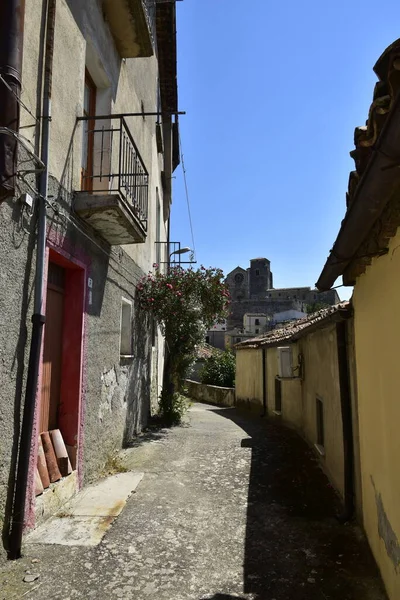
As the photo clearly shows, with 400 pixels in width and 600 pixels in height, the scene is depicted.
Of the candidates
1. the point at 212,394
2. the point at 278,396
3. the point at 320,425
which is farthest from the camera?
the point at 212,394

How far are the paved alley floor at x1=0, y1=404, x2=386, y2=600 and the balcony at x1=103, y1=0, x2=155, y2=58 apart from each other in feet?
20.7

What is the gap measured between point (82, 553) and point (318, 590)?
6.22 ft

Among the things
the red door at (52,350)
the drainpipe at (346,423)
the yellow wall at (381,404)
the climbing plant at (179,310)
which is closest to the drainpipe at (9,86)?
the red door at (52,350)

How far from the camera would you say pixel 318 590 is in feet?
10.6

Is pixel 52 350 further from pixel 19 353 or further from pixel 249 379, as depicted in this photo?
pixel 249 379

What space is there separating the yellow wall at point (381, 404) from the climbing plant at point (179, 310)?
5324 mm

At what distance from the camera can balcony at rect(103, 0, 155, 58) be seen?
616 cm

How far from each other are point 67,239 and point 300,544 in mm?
3783

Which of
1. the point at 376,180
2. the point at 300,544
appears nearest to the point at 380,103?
the point at 376,180

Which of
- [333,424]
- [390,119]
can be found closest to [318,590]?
[333,424]

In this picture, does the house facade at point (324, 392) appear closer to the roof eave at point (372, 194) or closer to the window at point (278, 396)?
the window at point (278, 396)

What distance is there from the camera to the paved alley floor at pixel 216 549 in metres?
3.23

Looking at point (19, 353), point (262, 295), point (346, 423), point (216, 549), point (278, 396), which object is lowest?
point (216, 549)

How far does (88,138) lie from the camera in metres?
6.14
